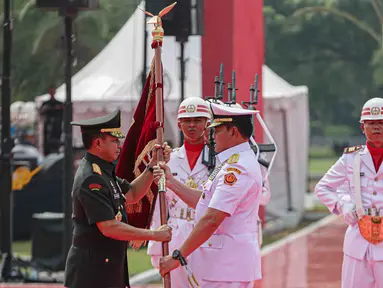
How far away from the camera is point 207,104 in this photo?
26.4 feet

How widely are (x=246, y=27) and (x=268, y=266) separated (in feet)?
13.0

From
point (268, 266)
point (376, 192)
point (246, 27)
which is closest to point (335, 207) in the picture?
point (376, 192)

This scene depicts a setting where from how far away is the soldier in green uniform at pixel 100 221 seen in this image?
6172 mm

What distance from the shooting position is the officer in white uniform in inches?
244

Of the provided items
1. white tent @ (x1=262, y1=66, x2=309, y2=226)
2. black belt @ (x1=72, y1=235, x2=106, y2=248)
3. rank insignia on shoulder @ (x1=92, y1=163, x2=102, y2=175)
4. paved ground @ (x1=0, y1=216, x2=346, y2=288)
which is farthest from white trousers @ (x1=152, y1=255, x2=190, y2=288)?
white tent @ (x1=262, y1=66, x2=309, y2=226)

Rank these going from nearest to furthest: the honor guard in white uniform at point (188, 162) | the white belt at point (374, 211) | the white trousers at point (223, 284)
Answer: the white trousers at point (223, 284), the white belt at point (374, 211), the honor guard in white uniform at point (188, 162)

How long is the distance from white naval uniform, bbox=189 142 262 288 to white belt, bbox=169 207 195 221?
1.56m

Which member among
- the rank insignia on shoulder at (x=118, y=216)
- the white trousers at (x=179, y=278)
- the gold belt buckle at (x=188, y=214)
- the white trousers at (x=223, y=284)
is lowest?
the white trousers at (x=179, y=278)

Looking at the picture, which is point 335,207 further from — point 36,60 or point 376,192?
point 36,60

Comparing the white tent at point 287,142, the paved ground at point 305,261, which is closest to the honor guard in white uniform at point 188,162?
the paved ground at point 305,261

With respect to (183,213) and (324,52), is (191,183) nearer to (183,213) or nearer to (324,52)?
(183,213)

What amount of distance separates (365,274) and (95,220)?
2.25m

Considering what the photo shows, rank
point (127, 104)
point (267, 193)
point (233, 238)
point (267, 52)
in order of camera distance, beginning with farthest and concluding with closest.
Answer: point (267, 52), point (127, 104), point (267, 193), point (233, 238)

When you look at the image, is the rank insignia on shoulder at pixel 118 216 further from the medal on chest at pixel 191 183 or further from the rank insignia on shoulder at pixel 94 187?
the medal on chest at pixel 191 183
